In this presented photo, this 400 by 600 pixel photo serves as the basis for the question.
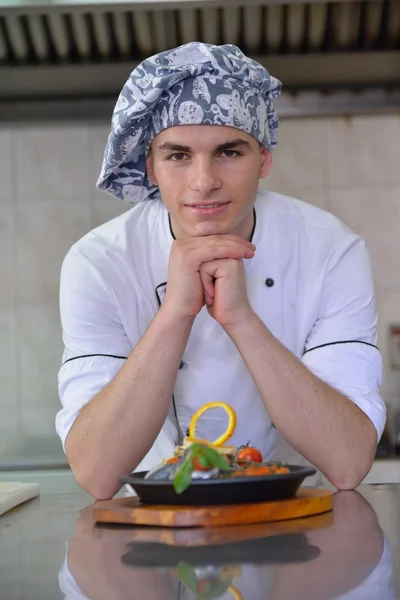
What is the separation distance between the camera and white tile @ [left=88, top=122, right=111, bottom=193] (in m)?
2.92

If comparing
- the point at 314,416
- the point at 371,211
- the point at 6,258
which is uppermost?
the point at 314,416

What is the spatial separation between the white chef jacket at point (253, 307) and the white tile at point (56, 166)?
43.8 inches

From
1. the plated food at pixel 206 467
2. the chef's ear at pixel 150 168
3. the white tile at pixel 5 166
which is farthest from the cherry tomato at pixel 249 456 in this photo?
the white tile at pixel 5 166

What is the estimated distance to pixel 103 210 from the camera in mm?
2934

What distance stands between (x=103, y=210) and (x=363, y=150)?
84 centimetres

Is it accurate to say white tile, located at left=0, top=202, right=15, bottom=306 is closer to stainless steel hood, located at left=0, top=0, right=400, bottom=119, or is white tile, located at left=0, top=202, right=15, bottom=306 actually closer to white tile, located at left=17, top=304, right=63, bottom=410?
white tile, located at left=17, top=304, right=63, bottom=410

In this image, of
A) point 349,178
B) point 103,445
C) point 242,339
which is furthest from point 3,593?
point 349,178

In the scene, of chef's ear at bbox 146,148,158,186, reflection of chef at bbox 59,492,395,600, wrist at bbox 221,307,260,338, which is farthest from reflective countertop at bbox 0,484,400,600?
chef's ear at bbox 146,148,158,186

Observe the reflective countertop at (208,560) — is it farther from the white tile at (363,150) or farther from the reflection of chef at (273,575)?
the white tile at (363,150)

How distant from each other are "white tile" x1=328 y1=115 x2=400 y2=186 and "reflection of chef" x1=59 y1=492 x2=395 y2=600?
2021mm

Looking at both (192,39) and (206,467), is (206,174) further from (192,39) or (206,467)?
(192,39)

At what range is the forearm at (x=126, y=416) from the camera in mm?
1521

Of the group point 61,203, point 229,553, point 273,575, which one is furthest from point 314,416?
point 61,203

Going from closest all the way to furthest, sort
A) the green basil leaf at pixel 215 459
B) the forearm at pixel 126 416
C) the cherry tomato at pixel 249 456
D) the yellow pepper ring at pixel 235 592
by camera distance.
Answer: the yellow pepper ring at pixel 235 592 < the green basil leaf at pixel 215 459 < the cherry tomato at pixel 249 456 < the forearm at pixel 126 416
